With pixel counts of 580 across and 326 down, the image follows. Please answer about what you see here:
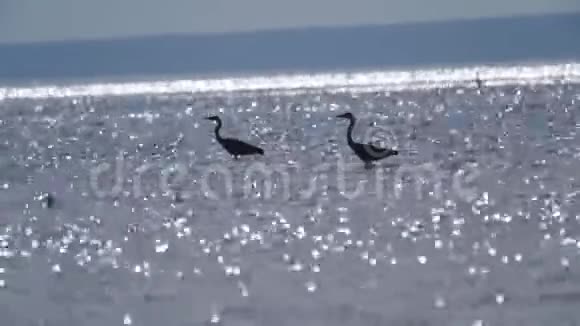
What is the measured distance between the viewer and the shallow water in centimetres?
238

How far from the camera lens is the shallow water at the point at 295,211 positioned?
2.38 metres

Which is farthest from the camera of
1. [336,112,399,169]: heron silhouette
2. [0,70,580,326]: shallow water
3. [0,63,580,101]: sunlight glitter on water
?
[0,63,580,101]: sunlight glitter on water

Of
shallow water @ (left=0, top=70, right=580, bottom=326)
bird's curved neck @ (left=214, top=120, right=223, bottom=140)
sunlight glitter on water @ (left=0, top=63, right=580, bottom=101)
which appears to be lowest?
shallow water @ (left=0, top=70, right=580, bottom=326)

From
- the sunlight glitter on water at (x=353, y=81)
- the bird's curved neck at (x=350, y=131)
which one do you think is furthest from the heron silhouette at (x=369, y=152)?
the sunlight glitter on water at (x=353, y=81)

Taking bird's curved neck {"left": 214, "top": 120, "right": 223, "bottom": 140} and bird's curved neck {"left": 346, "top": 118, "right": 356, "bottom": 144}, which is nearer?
bird's curved neck {"left": 346, "top": 118, "right": 356, "bottom": 144}

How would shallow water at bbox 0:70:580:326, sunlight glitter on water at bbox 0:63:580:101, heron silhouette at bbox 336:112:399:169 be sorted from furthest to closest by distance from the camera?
sunlight glitter on water at bbox 0:63:580:101
heron silhouette at bbox 336:112:399:169
shallow water at bbox 0:70:580:326

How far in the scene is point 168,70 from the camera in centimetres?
383

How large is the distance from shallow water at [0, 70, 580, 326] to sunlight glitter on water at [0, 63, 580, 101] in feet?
0.11

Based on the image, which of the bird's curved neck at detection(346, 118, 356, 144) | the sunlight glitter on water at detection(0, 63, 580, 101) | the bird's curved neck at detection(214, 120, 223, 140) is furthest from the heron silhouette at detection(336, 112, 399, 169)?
the sunlight glitter on water at detection(0, 63, 580, 101)

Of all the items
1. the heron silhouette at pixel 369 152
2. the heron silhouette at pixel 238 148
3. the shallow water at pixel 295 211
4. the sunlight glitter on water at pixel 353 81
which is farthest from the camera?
the sunlight glitter on water at pixel 353 81

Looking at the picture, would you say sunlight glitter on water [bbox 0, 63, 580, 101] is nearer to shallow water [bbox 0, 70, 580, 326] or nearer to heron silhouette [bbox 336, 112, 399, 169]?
shallow water [bbox 0, 70, 580, 326]

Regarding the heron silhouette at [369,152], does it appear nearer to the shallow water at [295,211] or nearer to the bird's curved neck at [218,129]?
the shallow water at [295,211]

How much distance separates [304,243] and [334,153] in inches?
26.4

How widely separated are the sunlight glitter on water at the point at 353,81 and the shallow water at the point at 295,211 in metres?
0.03
